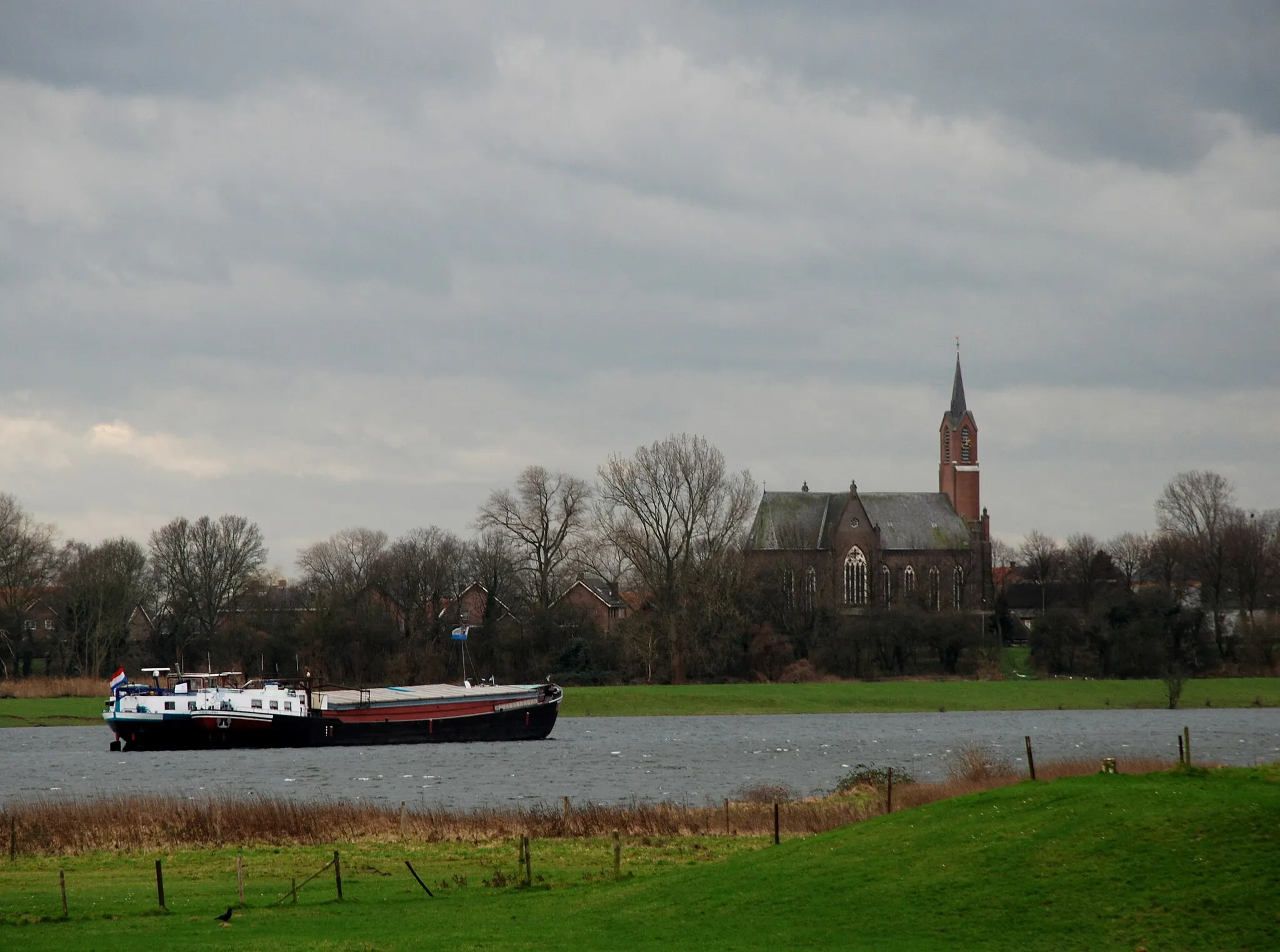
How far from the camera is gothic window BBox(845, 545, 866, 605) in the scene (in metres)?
131

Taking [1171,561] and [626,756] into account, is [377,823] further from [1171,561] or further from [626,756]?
[1171,561]

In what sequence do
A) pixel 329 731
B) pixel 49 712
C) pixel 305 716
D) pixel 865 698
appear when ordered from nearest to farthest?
pixel 305 716
pixel 329 731
pixel 49 712
pixel 865 698

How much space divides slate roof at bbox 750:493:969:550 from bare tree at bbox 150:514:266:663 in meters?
44.7

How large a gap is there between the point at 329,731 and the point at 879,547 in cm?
7070

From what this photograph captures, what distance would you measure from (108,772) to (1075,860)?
1844 inches

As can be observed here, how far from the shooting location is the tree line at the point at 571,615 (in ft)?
338

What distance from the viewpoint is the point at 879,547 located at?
13362cm

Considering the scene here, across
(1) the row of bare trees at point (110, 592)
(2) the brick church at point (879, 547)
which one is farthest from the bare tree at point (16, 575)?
(2) the brick church at point (879, 547)

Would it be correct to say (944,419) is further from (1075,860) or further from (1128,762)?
(1075,860)

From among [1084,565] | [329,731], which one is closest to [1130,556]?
[1084,565]

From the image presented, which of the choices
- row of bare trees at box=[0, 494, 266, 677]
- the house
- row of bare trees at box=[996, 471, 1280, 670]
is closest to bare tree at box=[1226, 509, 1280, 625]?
row of bare trees at box=[996, 471, 1280, 670]

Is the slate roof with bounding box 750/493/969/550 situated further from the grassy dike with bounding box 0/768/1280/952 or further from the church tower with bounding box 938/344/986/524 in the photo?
the grassy dike with bounding box 0/768/1280/952

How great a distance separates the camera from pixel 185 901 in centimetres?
2331

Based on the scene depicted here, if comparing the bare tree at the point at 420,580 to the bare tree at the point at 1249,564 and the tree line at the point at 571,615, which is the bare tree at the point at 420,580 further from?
the bare tree at the point at 1249,564
